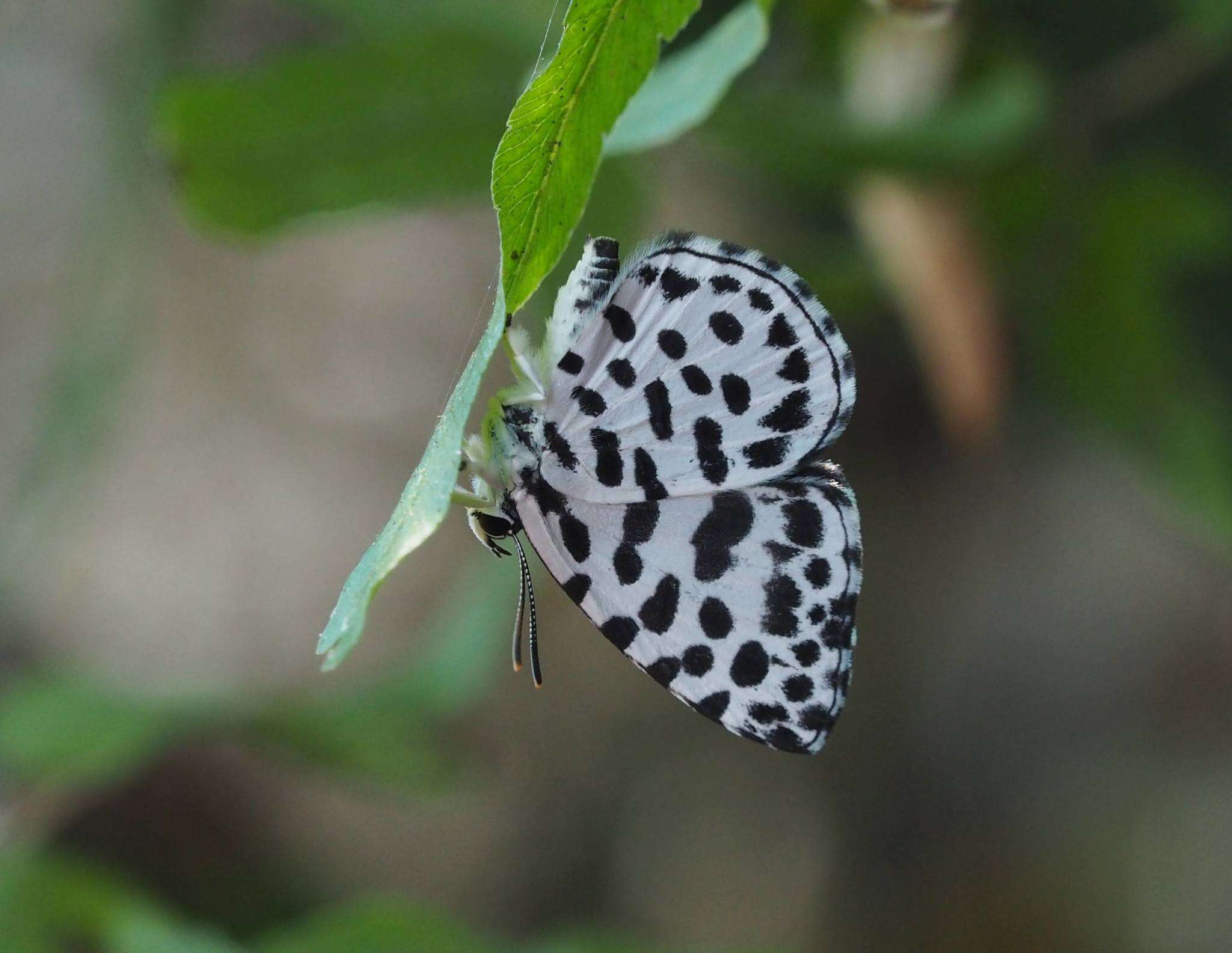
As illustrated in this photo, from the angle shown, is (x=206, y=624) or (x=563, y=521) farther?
(x=206, y=624)

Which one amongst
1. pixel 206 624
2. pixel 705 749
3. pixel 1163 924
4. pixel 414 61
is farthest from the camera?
pixel 206 624

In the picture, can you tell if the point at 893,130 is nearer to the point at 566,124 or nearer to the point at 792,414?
the point at 792,414

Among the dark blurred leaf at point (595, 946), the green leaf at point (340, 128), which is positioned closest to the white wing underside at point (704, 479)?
→ the green leaf at point (340, 128)

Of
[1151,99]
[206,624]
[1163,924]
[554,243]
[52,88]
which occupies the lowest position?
[1163,924]

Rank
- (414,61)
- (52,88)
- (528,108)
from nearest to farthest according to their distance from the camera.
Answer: (528,108)
(414,61)
(52,88)

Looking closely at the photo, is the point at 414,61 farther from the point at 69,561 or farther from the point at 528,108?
the point at 69,561

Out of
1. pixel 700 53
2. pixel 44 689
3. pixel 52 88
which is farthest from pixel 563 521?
pixel 52 88

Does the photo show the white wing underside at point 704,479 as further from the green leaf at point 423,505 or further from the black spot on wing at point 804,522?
the green leaf at point 423,505
